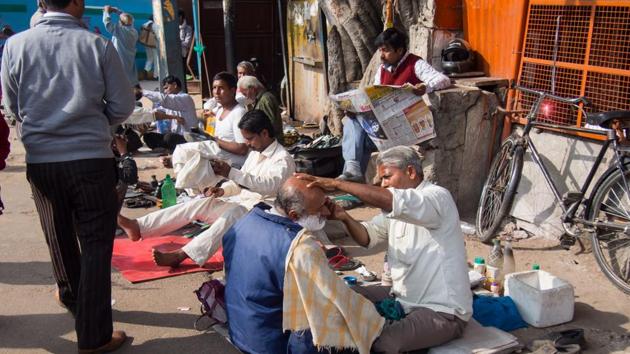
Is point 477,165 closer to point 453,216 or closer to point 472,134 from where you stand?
point 472,134

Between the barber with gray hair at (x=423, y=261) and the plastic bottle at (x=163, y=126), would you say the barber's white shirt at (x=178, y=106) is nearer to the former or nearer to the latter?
the plastic bottle at (x=163, y=126)

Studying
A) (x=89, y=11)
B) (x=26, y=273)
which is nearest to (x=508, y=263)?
(x=26, y=273)

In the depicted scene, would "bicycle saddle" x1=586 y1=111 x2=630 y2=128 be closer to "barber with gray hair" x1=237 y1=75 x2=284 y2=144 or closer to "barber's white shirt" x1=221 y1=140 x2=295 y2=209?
"barber's white shirt" x1=221 y1=140 x2=295 y2=209

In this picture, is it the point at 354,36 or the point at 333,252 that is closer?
the point at 333,252

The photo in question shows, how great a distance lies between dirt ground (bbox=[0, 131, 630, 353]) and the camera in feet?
13.1

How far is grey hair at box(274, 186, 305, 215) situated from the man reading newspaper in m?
2.83

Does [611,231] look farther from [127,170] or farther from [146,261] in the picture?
[127,170]

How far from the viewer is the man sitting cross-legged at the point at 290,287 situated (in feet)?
10.2

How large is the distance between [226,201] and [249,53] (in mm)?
8226

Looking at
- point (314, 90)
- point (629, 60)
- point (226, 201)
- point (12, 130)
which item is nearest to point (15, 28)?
point (12, 130)

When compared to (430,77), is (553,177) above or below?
below

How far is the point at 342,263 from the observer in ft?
17.1

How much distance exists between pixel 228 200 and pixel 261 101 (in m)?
1.50

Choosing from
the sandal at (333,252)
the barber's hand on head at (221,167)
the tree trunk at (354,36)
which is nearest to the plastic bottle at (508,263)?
the sandal at (333,252)
